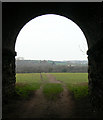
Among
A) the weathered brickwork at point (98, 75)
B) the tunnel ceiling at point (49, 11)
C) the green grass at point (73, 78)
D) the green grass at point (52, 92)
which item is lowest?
the green grass at point (73, 78)

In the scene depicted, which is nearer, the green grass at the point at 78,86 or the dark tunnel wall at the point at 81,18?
the dark tunnel wall at the point at 81,18

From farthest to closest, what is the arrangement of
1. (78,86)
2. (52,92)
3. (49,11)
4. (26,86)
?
(78,86) < (26,86) < (52,92) < (49,11)

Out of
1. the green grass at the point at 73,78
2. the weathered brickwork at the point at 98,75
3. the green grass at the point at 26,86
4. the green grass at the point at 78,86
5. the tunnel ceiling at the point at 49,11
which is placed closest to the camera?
the weathered brickwork at the point at 98,75

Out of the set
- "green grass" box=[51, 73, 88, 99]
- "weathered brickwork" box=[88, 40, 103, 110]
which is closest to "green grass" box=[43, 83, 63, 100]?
"green grass" box=[51, 73, 88, 99]

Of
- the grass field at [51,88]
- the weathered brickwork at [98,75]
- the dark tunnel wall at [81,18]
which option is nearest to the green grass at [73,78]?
the grass field at [51,88]

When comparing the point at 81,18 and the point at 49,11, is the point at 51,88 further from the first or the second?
the point at 81,18

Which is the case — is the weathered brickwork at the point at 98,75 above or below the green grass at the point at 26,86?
above

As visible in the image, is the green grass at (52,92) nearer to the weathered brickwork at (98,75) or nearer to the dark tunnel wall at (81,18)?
the dark tunnel wall at (81,18)

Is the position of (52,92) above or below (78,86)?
below

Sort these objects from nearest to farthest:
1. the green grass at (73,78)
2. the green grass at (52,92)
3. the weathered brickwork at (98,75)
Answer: the weathered brickwork at (98,75) → the green grass at (52,92) → the green grass at (73,78)

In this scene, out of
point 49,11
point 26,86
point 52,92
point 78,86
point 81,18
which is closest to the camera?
point 81,18

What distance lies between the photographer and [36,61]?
48.4 meters

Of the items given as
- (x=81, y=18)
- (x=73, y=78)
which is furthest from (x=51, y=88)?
(x=73, y=78)

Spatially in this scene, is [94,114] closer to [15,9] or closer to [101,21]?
[101,21]
